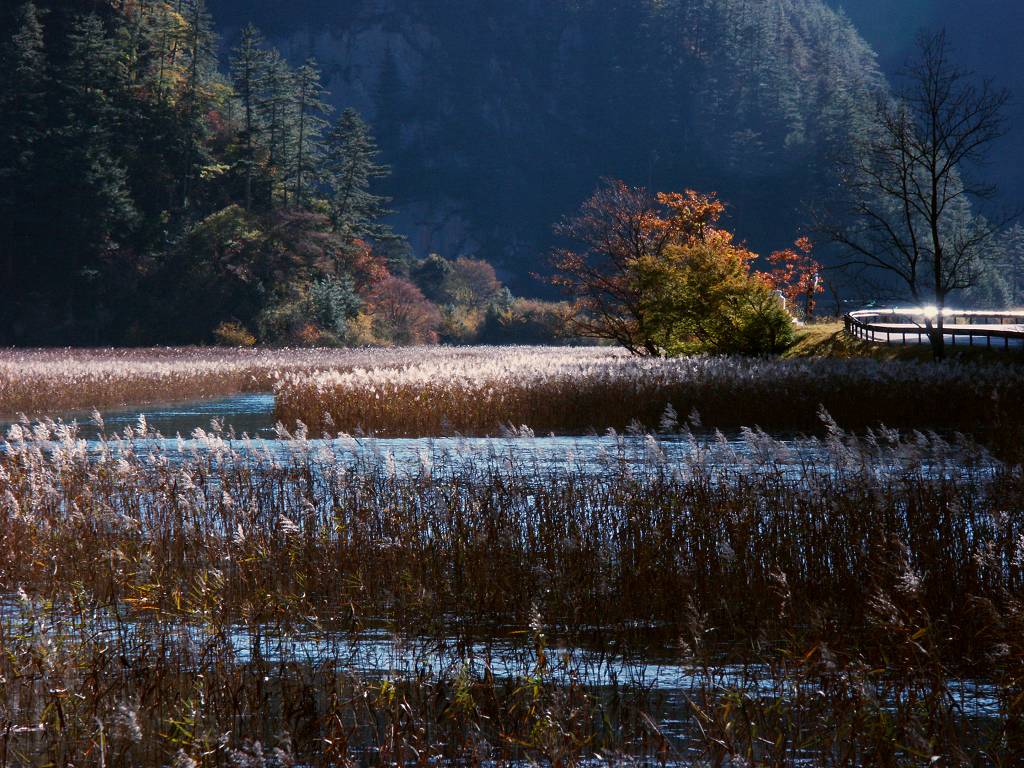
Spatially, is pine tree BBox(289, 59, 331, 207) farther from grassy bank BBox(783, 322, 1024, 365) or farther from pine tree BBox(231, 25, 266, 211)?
grassy bank BBox(783, 322, 1024, 365)

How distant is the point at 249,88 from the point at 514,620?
69267 mm

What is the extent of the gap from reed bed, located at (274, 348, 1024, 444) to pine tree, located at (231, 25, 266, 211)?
4926 cm

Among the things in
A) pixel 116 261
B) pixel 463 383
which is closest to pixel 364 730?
pixel 463 383

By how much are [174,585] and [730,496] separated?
484cm

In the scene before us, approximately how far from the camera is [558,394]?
22219 millimetres

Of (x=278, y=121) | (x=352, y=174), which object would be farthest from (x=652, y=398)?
(x=352, y=174)

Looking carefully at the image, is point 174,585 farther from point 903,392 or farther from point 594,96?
point 594,96

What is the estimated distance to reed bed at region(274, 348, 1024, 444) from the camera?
21.1 metres

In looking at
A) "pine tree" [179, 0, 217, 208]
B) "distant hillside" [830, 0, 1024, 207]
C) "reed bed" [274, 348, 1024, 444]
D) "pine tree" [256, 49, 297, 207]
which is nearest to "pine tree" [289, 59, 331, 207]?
A: "pine tree" [256, 49, 297, 207]

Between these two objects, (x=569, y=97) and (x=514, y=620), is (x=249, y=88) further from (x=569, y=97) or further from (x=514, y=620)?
(x=569, y=97)

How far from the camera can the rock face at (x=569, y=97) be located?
12531 centimetres

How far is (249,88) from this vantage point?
71.5 metres

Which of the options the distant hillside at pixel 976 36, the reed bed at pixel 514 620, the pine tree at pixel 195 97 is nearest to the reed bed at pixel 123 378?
the reed bed at pixel 514 620

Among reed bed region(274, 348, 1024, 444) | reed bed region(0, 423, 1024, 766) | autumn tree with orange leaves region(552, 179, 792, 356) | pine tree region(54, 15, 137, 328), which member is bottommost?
reed bed region(0, 423, 1024, 766)
